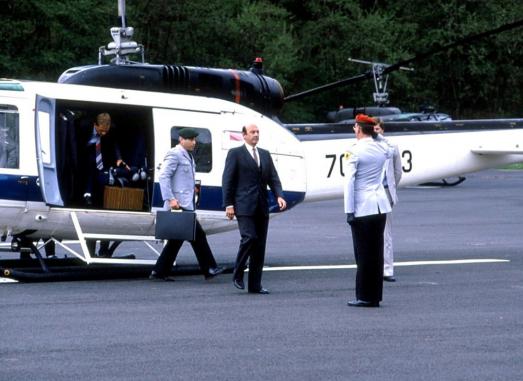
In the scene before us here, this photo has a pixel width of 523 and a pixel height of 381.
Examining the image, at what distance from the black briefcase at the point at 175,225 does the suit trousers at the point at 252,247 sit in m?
0.99

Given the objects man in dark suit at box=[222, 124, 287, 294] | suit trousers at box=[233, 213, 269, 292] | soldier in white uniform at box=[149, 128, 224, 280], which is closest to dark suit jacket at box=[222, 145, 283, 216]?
man in dark suit at box=[222, 124, 287, 294]

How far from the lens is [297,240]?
21719 millimetres

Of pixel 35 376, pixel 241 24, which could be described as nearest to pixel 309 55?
pixel 241 24

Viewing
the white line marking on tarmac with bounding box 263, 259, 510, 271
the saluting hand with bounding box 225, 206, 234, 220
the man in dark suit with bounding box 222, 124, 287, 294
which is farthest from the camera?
the white line marking on tarmac with bounding box 263, 259, 510, 271

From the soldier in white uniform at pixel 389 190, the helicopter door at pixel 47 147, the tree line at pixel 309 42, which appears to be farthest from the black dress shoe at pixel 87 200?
the tree line at pixel 309 42

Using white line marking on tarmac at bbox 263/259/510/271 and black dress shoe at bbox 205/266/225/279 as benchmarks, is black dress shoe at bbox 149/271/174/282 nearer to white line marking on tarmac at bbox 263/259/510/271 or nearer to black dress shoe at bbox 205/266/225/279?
black dress shoe at bbox 205/266/225/279

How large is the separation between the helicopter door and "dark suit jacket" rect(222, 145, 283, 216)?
226cm

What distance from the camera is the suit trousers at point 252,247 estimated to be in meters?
14.3

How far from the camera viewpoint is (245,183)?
14453mm

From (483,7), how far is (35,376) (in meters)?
57.2

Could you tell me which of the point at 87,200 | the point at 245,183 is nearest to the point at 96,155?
the point at 87,200

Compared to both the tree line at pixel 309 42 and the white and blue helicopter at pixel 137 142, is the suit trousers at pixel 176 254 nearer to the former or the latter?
the white and blue helicopter at pixel 137 142

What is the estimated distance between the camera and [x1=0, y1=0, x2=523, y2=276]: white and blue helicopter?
612 inches

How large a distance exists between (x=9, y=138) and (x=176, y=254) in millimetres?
2302
